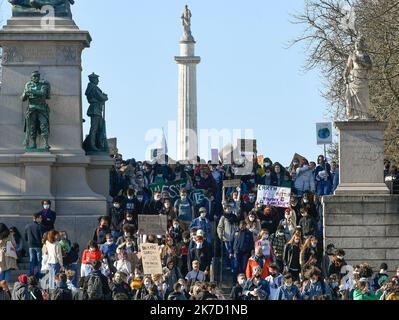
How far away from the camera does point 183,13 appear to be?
10619 cm

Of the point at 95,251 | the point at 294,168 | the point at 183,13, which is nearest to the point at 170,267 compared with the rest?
the point at 95,251

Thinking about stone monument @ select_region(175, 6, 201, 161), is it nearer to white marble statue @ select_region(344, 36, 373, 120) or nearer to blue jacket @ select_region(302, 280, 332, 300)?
white marble statue @ select_region(344, 36, 373, 120)

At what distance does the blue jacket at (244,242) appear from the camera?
35844 mm

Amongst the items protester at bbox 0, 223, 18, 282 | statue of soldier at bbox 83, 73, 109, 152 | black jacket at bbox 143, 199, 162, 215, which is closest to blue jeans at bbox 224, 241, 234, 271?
black jacket at bbox 143, 199, 162, 215

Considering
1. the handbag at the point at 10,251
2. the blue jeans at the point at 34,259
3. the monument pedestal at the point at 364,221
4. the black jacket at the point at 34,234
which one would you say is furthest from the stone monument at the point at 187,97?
the handbag at the point at 10,251

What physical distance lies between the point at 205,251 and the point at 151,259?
10.1 ft

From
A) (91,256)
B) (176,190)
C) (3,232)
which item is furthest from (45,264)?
(176,190)

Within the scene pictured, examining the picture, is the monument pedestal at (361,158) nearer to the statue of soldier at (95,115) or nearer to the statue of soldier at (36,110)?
the statue of soldier at (95,115)

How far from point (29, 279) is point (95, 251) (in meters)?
4.28

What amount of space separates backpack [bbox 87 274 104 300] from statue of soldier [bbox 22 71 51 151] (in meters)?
8.61

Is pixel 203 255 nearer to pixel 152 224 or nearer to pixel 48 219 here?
pixel 152 224

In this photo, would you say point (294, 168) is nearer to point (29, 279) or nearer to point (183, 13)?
point (29, 279)

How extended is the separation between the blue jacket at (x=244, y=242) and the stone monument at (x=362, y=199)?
1.83 m
